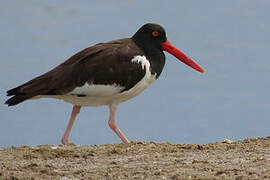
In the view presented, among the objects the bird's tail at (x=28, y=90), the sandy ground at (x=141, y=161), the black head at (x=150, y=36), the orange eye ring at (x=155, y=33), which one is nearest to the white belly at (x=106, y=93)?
the bird's tail at (x=28, y=90)

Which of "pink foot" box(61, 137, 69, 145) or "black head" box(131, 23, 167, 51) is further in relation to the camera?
"black head" box(131, 23, 167, 51)

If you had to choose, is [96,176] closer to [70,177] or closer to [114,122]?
[70,177]

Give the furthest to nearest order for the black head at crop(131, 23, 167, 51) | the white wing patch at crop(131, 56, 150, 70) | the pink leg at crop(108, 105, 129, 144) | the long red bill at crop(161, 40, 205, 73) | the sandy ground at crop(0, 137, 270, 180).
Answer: the long red bill at crop(161, 40, 205, 73)
the black head at crop(131, 23, 167, 51)
the pink leg at crop(108, 105, 129, 144)
the white wing patch at crop(131, 56, 150, 70)
the sandy ground at crop(0, 137, 270, 180)

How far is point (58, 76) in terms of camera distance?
9430mm

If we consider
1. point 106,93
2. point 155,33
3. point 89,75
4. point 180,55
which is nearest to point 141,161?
point 106,93

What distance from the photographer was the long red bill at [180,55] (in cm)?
1062

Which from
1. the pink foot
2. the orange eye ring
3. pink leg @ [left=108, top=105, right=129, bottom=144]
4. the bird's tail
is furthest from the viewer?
the orange eye ring

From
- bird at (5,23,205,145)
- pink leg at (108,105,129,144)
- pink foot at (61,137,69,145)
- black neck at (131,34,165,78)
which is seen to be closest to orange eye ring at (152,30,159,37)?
black neck at (131,34,165,78)

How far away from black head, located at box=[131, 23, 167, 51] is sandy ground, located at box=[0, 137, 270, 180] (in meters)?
2.09

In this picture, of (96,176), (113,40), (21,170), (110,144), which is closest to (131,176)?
(96,176)

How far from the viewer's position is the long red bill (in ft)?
34.9

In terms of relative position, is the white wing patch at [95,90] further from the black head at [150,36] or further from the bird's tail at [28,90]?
the black head at [150,36]

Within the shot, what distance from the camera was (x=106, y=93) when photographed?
9.38 metres

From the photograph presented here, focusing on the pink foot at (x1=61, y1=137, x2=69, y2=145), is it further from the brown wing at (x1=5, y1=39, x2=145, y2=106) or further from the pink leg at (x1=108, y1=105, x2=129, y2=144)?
the brown wing at (x1=5, y1=39, x2=145, y2=106)
